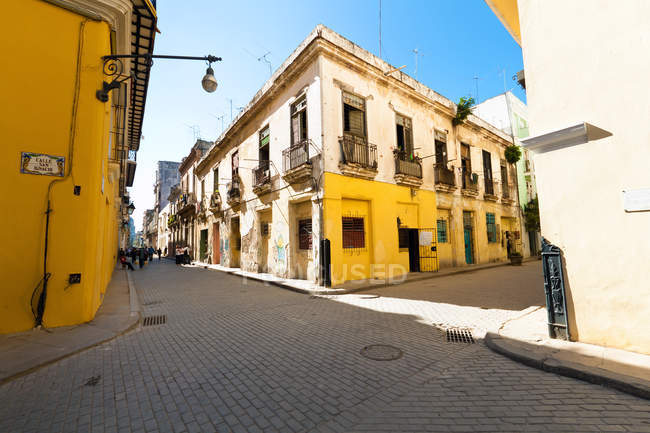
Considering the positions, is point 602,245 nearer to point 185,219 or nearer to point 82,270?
point 82,270

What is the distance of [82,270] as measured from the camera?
530 cm

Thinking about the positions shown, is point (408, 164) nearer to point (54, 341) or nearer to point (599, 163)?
point (599, 163)

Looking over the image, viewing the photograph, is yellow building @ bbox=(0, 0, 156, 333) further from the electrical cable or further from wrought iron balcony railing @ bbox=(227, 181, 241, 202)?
wrought iron balcony railing @ bbox=(227, 181, 241, 202)

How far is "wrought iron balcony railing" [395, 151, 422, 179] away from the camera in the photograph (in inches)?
490

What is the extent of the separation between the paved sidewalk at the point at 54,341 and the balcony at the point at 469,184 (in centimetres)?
1597

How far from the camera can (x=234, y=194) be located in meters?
16.4

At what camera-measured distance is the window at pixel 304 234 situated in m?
11.2

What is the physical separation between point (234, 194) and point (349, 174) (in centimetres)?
841

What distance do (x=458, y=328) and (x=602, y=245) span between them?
245 cm

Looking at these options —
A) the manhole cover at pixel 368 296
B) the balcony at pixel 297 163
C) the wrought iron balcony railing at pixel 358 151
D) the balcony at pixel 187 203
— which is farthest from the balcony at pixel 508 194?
the balcony at pixel 187 203

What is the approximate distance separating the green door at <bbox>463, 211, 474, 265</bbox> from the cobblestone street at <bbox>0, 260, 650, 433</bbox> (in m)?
11.9

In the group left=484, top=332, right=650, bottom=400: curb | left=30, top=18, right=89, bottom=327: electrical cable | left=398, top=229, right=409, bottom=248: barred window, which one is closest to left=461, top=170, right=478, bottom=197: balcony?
left=398, top=229, right=409, bottom=248: barred window

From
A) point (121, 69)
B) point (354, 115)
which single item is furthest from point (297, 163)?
point (121, 69)

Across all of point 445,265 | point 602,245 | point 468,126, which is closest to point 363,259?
point 445,265
